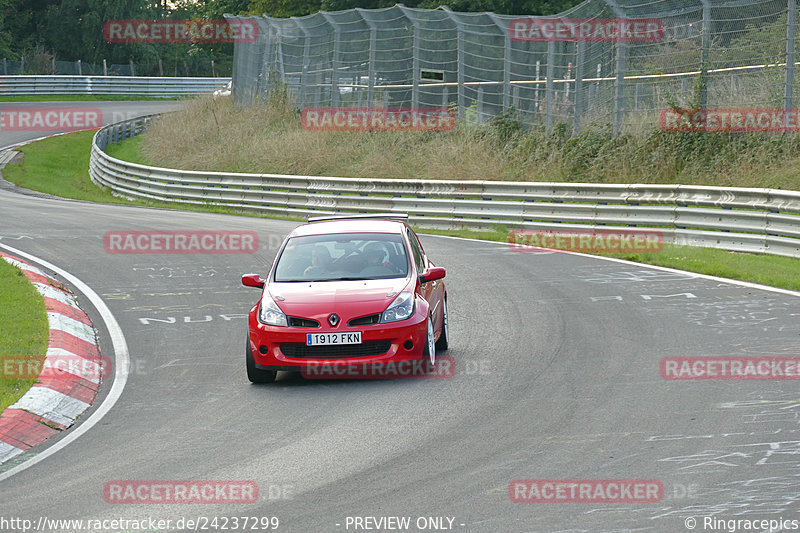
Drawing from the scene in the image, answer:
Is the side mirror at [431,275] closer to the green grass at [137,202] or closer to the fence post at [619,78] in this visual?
the green grass at [137,202]

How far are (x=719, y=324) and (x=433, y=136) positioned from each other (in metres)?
19.4

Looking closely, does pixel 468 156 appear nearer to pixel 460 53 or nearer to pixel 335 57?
pixel 460 53

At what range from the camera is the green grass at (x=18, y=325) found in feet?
32.7

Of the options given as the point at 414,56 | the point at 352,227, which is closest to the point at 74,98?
the point at 414,56

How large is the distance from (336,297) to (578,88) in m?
17.2

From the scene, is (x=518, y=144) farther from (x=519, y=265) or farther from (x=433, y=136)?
(x=519, y=265)

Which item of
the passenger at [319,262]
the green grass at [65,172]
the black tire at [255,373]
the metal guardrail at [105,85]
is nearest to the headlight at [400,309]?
the passenger at [319,262]

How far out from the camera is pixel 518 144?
1109 inches

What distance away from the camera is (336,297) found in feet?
34.1

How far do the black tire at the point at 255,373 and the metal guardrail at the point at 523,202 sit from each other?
1001 cm

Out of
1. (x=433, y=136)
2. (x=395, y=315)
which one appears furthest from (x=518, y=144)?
(x=395, y=315)

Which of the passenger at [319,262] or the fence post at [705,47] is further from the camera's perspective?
the fence post at [705,47]

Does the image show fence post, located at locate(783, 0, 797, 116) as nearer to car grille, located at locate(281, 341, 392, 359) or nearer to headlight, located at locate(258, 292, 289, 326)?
car grille, located at locate(281, 341, 392, 359)

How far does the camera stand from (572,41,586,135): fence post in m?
25.7
